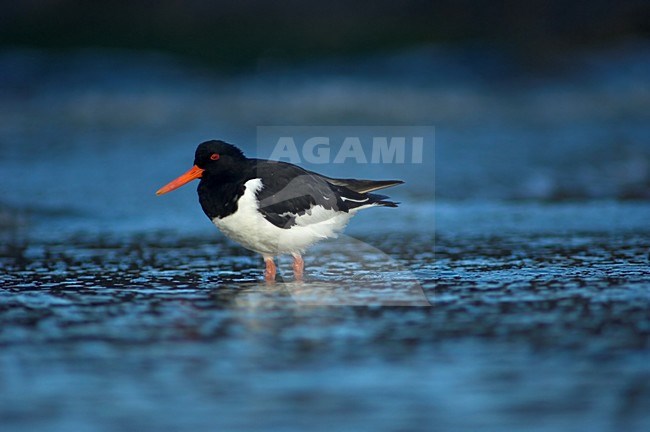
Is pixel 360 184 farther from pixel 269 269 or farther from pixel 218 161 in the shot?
pixel 218 161

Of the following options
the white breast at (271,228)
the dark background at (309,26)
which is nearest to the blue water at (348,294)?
the white breast at (271,228)

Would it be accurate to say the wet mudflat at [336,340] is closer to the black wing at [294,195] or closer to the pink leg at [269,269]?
the pink leg at [269,269]

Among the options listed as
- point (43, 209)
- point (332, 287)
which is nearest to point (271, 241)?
point (332, 287)

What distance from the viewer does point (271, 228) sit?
22.7 ft

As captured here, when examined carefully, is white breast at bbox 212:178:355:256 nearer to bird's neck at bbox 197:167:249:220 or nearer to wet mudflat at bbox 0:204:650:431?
bird's neck at bbox 197:167:249:220

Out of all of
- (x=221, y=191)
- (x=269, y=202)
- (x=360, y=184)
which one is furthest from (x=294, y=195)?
(x=360, y=184)

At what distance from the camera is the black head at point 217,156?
7.15 meters

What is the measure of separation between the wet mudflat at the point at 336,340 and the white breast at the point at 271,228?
0.25 metres

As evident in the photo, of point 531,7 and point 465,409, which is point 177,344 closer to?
point 465,409

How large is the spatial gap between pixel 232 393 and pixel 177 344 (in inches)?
34.1

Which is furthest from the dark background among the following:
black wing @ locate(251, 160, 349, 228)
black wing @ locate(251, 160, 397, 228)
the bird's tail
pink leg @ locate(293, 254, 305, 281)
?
pink leg @ locate(293, 254, 305, 281)

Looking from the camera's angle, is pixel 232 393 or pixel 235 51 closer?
pixel 232 393

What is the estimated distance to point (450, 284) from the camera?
261 inches

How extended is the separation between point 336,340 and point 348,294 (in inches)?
47.2
